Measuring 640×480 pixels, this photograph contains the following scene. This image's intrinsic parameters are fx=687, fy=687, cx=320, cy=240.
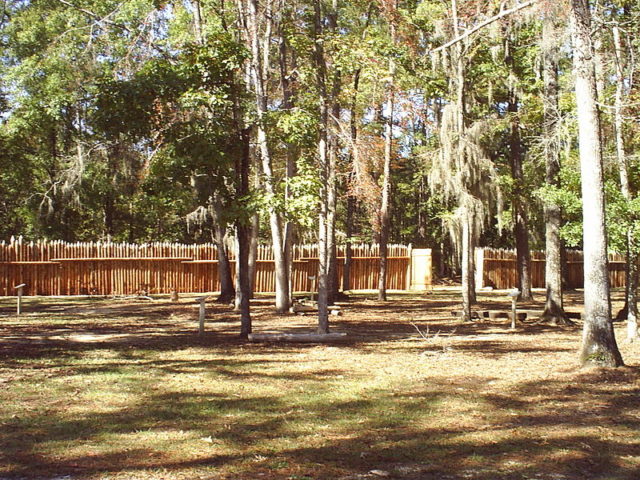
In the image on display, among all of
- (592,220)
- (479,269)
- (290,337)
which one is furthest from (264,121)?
(479,269)

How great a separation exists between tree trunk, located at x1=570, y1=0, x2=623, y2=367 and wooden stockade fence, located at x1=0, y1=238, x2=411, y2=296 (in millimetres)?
16356

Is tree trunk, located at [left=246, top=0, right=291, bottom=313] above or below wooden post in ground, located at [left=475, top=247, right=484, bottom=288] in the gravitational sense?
above

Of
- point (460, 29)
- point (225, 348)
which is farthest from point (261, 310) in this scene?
point (460, 29)

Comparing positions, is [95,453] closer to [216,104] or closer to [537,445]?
[537,445]

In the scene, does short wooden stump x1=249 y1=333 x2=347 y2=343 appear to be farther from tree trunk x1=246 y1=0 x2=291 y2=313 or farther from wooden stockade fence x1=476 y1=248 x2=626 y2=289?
wooden stockade fence x1=476 y1=248 x2=626 y2=289

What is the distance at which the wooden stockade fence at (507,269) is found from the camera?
101ft

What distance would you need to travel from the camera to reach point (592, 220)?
8891mm

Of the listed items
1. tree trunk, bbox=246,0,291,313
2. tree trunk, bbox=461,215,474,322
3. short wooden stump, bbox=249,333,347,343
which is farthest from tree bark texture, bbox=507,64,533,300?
short wooden stump, bbox=249,333,347,343

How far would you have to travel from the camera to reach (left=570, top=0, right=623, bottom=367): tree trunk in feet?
29.1

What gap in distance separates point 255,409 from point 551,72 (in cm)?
1128

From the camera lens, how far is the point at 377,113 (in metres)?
28.3

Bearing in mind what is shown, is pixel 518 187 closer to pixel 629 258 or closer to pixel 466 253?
pixel 466 253

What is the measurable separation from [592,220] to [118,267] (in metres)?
19.5

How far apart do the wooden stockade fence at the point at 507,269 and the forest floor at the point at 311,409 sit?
1809 cm
